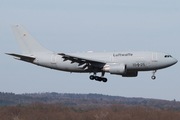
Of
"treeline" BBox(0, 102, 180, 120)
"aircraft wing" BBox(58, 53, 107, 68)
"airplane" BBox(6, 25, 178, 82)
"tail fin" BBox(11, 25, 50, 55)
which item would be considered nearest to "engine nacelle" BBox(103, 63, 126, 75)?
"airplane" BBox(6, 25, 178, 82)

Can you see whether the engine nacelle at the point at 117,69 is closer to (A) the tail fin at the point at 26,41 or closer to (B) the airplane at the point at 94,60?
(B) the airplane at the point at 94,60

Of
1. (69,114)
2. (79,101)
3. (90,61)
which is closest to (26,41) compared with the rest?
(90,61)

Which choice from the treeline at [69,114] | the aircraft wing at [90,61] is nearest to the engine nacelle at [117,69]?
the aircraft wing at [90,61]

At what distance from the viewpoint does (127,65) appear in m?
52.0

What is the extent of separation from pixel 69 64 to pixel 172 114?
3318cm

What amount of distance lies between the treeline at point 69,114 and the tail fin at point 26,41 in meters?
19.7

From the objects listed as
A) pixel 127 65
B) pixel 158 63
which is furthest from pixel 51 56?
pixel 158 63

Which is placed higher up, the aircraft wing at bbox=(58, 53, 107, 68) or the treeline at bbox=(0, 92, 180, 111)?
the aircraft wing at bbox=(58, 53, 107, 68)

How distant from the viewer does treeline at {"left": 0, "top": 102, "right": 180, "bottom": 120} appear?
74812 millimetres

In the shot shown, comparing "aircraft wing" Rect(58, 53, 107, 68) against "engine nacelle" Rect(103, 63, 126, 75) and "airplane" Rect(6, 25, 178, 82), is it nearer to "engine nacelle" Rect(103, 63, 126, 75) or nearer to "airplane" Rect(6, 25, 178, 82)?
"airplane" Rect(6, 25, 178, 82)

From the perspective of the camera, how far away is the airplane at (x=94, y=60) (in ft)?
169

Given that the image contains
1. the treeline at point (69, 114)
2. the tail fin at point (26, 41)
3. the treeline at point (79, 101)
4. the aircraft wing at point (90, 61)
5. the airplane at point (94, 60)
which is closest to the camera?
the airplane at point (94, 60)

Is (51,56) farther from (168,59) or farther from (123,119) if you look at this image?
(123,119)

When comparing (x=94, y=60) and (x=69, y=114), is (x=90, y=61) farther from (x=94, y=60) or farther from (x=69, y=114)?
(x=69, y=114)
